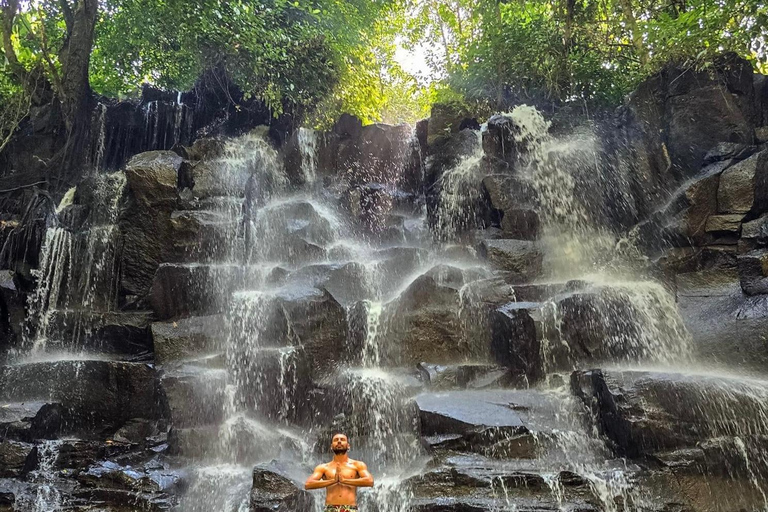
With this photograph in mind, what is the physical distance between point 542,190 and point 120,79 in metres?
15.9

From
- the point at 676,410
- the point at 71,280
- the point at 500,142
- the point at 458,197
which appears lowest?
the point at 676,410

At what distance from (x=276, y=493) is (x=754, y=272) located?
861 centimetres

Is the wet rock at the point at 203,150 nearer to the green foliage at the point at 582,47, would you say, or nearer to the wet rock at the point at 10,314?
the wet rock at the point at 10,314

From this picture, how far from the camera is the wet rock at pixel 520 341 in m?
9.38

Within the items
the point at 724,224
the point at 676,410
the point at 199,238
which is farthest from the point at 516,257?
the point at 199,238

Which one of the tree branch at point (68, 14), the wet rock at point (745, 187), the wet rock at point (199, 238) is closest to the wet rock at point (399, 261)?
the wet rock at point (199, 238)

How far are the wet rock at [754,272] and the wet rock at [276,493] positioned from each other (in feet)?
26.6

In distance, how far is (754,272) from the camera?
928cm

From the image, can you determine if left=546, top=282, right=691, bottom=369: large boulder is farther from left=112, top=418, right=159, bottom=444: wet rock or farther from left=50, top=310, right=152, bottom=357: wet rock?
left=50, top=310, right=152, bottom=357: wet rock

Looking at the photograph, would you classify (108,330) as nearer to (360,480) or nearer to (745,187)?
(360,480)

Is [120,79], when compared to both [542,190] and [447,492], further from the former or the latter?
[447,492]

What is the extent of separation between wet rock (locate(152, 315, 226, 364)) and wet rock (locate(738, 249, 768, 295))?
9480 millimetres

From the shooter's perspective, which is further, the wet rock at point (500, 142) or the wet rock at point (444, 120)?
the wet rock at point (444, 120)

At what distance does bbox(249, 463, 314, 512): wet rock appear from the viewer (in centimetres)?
670
